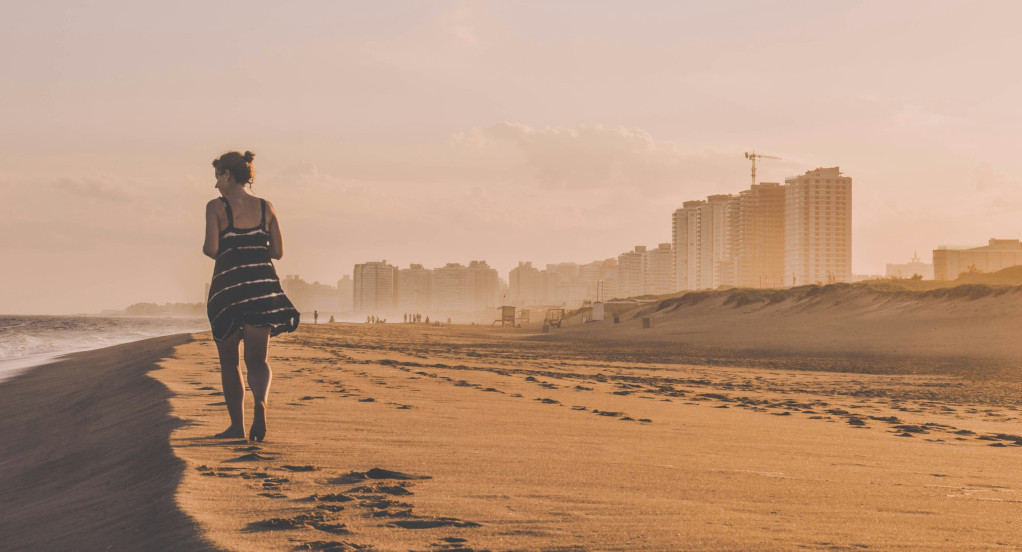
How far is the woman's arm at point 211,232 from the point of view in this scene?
16.3 ft

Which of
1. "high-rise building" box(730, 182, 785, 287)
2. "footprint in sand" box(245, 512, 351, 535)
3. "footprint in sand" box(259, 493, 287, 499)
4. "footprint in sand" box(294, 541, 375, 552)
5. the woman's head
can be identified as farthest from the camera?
"high-rise building" box(730, 182, 785, 287)

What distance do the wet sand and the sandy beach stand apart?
0.02 metres

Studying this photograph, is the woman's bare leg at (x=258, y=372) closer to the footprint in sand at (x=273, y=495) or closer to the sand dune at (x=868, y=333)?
the footprint in sand at (x=273, y=495)

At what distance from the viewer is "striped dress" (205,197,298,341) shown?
4.95 metres

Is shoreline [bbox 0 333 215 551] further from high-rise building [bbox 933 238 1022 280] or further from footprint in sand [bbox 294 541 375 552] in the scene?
high-rise building [bbox 933 238 1022 280]

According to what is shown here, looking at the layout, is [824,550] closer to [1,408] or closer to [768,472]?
[768,472]

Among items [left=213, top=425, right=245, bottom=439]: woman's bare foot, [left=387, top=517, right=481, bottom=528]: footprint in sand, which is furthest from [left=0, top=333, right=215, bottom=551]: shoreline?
[left=387, top=517, right=481, bottom=528]: footprint in sand

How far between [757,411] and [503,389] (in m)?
3.10

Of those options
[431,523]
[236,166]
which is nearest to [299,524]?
[431,523]

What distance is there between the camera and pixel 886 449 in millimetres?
6062

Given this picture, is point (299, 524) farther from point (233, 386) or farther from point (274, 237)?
point (274, 237)

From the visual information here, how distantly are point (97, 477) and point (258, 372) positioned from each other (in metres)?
1.04

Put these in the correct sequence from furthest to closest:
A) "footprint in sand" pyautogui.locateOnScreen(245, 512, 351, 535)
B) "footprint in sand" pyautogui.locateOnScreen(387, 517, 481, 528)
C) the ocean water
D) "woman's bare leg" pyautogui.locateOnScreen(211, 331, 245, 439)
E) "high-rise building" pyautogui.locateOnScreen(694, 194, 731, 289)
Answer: "high-rise building" pyautogui.locateOnScreen(694, 194, 731, 289) → the ocean water → "woman's bare leg" pyautogui.locateOnScreen(211, 331, 245, 439) → "footprint in sand" pyautogui.locateOnScreen(387, 517, 481, 528) → "footprint in sand" pyautogui.locateOnScreen(245, 512, 351, 535)

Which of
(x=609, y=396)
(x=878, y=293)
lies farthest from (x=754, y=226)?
(x=609, y=396)
